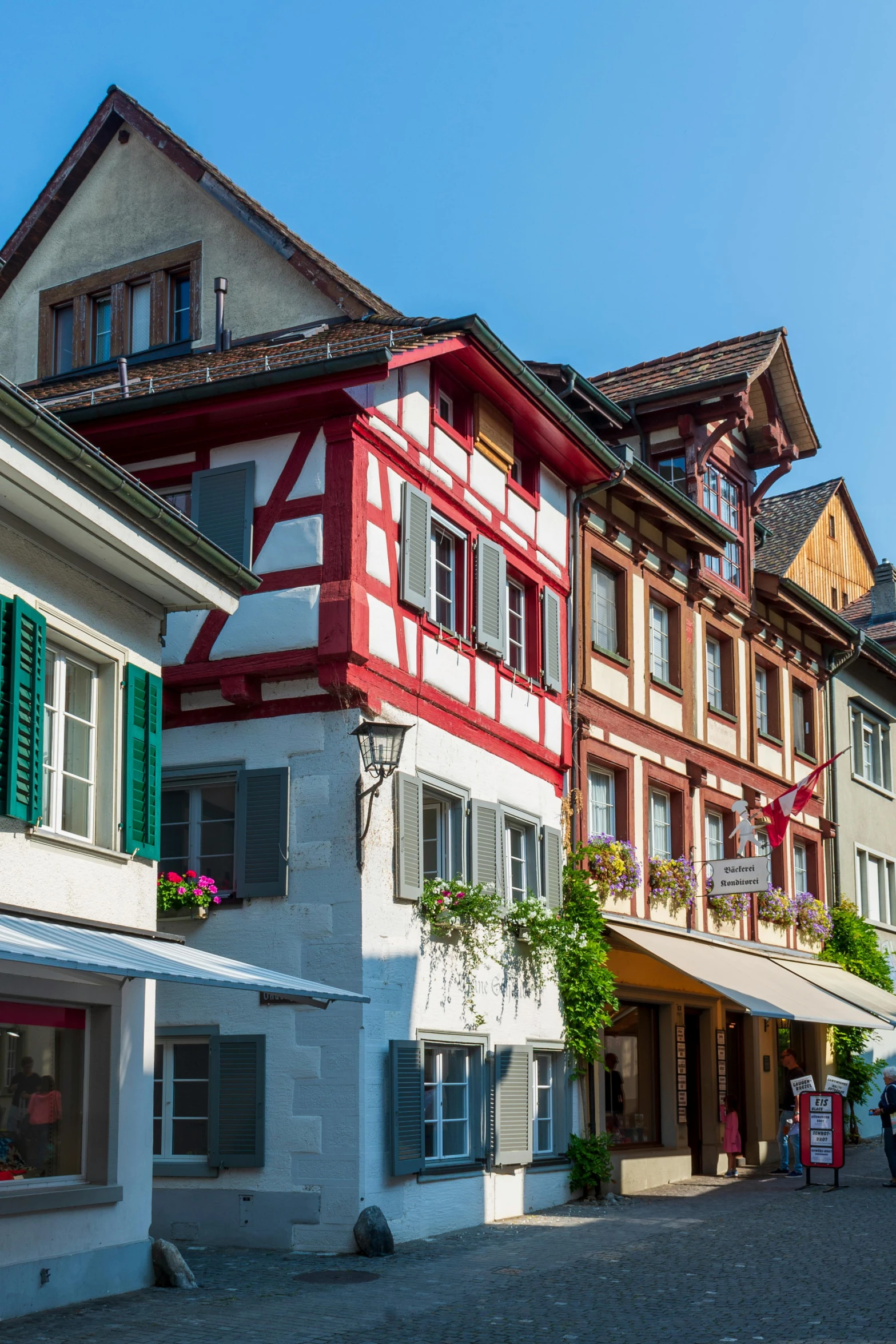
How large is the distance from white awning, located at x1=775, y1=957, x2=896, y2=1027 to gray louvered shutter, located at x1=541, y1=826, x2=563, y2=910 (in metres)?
6.45

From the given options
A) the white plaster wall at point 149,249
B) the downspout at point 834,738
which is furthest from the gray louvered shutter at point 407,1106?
the downspout at point 834,738

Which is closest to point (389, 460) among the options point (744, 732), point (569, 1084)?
point (569, 1084)

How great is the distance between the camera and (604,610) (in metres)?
20.2

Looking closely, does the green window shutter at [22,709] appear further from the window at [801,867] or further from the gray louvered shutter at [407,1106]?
the window at [801,867]

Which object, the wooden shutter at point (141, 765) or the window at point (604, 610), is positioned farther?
the window at point (604, 610)

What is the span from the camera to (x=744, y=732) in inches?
944

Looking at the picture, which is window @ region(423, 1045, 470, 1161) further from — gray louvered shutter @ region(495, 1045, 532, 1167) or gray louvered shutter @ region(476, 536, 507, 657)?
gray louvered shutter @ region(476, 536, 507, 657)

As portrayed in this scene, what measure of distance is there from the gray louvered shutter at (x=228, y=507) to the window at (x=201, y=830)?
85.7 inches

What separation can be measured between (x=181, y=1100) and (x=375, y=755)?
354 cm

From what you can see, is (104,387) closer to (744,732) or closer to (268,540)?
(268,540)

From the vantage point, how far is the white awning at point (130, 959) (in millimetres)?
8414

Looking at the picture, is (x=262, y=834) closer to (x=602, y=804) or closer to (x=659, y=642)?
(x=602, y=804)

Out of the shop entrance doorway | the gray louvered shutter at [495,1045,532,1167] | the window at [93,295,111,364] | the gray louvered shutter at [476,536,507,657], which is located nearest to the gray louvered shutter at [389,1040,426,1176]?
Result: the gray louvered shutter at [495,1045,532,1167]

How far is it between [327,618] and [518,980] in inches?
184
